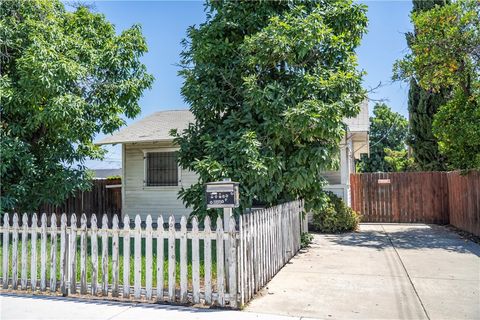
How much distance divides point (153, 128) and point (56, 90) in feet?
18.5

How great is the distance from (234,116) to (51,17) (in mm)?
5758

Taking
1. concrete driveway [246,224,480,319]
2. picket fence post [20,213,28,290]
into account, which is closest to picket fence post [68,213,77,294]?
picket fence post [20,213,28,290]

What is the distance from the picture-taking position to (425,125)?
18172mm

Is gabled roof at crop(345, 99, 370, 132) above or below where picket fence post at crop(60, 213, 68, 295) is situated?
above

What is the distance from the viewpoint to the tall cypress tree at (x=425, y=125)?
58.2 feet

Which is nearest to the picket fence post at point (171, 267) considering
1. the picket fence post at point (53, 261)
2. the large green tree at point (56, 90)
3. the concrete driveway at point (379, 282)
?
the concrete driveway at point (379, 282)

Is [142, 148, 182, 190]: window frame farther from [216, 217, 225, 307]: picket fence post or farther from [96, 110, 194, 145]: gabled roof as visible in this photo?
[216, 217, 225, 307]: picket fence post

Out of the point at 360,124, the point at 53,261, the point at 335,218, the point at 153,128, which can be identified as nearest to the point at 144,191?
the point at 153,128

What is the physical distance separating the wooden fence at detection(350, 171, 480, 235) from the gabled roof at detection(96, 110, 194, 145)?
23.0ft

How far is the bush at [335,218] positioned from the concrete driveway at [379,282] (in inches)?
65.6

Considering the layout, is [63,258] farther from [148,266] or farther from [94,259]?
[148,266]

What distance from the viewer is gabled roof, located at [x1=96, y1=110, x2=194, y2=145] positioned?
12.5m

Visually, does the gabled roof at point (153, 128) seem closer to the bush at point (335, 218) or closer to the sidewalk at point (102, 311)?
the bush at point (335, 218)

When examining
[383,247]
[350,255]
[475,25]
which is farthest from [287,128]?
[475,25]
